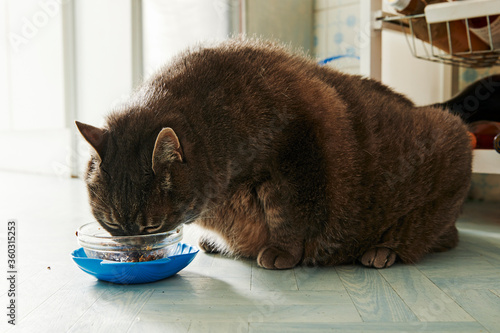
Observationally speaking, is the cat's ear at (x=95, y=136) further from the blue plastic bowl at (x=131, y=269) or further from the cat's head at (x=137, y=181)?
the blue plastic bowl at (x=131, y=269)

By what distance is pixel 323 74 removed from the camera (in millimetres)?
1635

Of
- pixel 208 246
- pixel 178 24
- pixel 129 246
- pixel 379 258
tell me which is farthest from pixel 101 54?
pixel 379 258

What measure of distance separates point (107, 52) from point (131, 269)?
10.9 ft

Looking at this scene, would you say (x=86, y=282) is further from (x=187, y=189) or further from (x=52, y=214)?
(x=52, y=214)

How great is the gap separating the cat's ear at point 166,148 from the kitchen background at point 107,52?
161cm

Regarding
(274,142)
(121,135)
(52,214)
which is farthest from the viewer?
(52,214)

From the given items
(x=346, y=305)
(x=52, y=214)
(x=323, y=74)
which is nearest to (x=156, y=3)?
(x=52, y=214)

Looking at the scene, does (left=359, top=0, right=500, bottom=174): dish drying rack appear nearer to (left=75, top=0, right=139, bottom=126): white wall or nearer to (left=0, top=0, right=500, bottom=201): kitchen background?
(left=0, top=0, right=500, bottom=201): kitchen background

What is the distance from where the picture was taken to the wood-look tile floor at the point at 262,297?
1006mm

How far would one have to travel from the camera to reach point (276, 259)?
145 cm

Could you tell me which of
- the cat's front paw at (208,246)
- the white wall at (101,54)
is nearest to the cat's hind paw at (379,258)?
the cat's front paw at (208,246)

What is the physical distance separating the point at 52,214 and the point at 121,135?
4.50ft

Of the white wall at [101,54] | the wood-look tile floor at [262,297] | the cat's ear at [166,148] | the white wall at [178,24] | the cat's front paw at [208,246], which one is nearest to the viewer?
the wood-look tile floor at [262,297]

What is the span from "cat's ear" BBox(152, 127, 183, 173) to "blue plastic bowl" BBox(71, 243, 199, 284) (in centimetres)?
26
